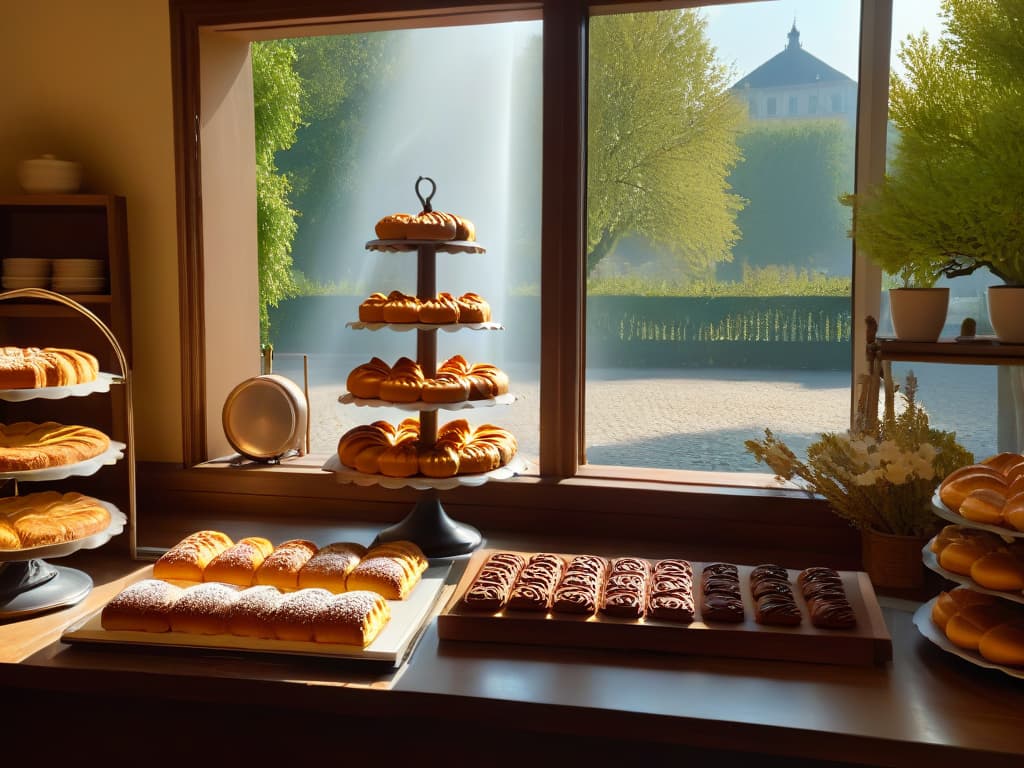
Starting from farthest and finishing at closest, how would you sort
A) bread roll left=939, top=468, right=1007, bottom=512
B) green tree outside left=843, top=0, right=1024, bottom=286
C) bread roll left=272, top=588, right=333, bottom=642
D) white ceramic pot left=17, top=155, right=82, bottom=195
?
white ceramic pot left=17, top=155, right=82, bottom=195 < green tree outside left=843, top=0, right=1024, bottom=286 < bread roll left=272, top=588, right=333, bottom=642 < bread roll left=939, top=468, right=1007, bottom=512

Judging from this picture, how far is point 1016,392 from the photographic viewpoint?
2166 millimetres

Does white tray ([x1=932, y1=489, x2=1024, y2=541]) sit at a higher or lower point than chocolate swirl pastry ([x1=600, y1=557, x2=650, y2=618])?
higher

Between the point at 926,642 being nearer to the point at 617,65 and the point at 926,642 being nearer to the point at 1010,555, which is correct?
the point at 1010,555

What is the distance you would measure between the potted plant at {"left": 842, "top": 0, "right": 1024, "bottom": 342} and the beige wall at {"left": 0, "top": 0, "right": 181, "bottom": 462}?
1.80m

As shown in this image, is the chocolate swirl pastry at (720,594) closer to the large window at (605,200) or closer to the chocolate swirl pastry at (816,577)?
the chocolate swirl pastry at (816,577)

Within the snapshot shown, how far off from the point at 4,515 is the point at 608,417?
1.46 meters

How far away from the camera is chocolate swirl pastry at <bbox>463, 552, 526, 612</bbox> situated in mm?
1707

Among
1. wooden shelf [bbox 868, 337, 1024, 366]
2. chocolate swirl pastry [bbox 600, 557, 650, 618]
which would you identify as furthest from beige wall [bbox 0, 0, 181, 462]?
wooden shelf [bbox 868, 337, 1024, 366]

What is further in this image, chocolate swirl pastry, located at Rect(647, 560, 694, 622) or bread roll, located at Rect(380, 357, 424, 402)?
bread roll, located at Rect(380, 357, 424, 402)

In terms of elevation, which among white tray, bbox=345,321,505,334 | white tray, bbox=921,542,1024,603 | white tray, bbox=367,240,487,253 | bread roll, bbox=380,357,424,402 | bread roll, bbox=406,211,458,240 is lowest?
white tray, bbox=921,542,1024,603

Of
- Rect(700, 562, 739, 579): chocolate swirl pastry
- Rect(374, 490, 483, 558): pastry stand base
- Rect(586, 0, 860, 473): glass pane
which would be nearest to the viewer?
Rect(700, 562, 739, 579): chocolate swirl pastry

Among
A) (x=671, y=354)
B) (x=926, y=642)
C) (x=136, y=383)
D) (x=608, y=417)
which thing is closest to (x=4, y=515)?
(x=136, y=383)

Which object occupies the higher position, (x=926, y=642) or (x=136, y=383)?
(x=136, y=383)

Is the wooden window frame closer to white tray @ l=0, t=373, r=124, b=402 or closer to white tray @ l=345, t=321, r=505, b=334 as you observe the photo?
white tray @ l=345, t=321, r=505, b=334
